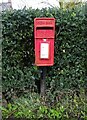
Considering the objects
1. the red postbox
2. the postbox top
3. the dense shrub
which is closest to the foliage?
the dense shrub

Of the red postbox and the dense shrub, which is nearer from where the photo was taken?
the red postbox

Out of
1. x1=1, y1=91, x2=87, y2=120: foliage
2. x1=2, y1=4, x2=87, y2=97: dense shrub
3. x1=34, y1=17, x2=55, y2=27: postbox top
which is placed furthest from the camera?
x1=2, y1=4, x2=87, y2=97: dense shrub

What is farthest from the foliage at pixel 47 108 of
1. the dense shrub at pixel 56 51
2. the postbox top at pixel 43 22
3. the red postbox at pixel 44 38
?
the postbox top at pixel 43 22

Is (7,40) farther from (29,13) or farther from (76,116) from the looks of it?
(76,116)

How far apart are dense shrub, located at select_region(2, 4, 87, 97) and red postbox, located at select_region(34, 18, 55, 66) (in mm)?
185

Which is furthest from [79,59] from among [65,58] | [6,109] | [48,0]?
[48,0]

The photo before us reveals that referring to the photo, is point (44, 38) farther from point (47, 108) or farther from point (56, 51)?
point (47, 108)

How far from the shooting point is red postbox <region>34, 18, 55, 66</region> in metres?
4.90

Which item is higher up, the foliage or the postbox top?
the postbox top

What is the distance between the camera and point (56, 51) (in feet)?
Answer: 17.1

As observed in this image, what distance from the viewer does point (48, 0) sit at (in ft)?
26.1

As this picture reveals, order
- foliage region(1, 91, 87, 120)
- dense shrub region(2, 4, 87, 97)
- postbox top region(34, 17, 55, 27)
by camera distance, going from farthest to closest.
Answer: dense shrub region(2, 4, 87, 97) < postbox top region(34, 17, 55, 27) < foliage region(1, 91, 87, 120)

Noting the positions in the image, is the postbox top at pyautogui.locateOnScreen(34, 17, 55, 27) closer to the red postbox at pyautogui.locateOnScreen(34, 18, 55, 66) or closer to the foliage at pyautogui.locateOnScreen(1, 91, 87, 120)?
the red postbox at pyautogui.locateOnScreen(34, 18, 55, 66)

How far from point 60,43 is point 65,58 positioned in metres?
0.27
